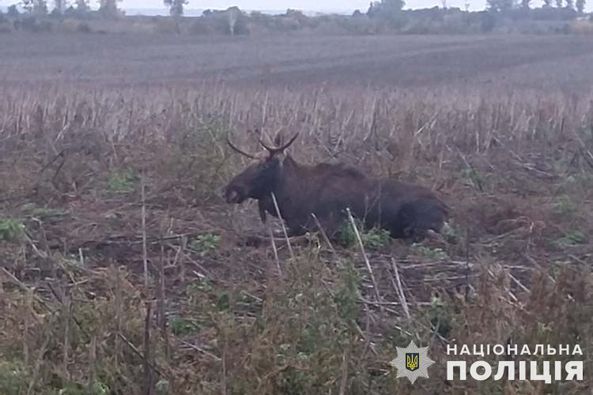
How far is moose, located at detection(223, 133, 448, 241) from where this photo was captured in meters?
10.9

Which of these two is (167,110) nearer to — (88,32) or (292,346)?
(292,346)

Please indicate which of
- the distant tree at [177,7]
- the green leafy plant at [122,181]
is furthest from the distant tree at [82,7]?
the green leafy plant at [122,181]

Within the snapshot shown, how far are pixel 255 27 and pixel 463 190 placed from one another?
5694cm

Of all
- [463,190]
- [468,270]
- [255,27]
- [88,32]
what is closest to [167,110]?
[463,190]

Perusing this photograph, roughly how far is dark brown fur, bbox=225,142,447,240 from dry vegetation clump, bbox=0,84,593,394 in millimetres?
349

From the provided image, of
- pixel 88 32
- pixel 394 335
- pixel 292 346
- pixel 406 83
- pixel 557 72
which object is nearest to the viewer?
pixel 292 346

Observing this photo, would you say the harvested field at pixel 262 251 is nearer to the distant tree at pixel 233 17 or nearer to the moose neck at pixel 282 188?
the moose neck at pixel 282 188

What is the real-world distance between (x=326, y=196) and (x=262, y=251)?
1.96 meters

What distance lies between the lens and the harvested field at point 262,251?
6.25m

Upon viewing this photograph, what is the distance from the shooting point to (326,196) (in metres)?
11.1

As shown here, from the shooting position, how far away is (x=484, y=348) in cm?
609

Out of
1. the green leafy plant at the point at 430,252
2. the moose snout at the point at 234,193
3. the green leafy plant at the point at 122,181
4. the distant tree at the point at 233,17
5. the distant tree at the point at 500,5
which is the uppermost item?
the moose snout at the point at 234,193

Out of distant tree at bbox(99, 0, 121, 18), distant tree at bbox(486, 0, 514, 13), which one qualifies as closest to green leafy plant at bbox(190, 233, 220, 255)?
distant tree at bbox(99, 0, 121, 18)

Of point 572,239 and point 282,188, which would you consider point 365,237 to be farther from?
point 572,239
